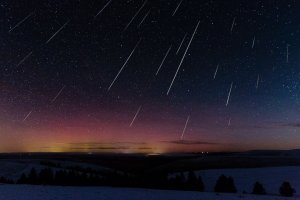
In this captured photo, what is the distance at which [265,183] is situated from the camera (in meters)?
42.5

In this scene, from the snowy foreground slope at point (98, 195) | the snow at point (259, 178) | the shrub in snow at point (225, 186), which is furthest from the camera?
the snow at point (259, 178)

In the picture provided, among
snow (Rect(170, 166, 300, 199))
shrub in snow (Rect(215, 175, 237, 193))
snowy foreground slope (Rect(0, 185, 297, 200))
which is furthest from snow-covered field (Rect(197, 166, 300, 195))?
snowy foreground slope (Rect(0, 185, 297, 200))

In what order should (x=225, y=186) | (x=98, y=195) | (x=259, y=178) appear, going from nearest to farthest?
(x=98, y=195) < (x=225, y=186) < (x=259, y=178)

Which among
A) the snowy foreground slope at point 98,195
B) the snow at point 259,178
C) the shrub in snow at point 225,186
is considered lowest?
the snowy foreground slope at point 98,195

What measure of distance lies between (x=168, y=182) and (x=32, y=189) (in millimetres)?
12863

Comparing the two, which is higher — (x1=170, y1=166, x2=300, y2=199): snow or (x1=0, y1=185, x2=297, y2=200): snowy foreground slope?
(x1=170, y1=166, x2=300, y2=199): snow

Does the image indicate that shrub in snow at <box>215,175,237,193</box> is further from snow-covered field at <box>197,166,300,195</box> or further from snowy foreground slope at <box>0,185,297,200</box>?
snowy foreground slope at <box>0,185,297,200</box>

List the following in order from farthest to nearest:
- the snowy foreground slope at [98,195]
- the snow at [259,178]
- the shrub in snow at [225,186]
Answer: the snow at [259,178] < the shrub in snow at [225,186] < the snowy foreground slope at [98,195]

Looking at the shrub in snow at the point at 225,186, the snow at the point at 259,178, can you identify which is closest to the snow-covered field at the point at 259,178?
the snow at the point at 259,178

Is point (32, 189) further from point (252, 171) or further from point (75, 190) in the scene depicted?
point (252, 171)

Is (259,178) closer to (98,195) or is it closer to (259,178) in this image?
(259,178)

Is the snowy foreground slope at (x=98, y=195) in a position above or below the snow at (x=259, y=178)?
below

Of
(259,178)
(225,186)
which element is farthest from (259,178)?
(225,186)

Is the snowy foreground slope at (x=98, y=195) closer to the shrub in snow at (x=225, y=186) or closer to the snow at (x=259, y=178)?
the shrub in snow at (x=225, y=186)
